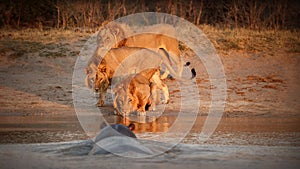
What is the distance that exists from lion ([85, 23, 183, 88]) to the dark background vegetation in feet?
14.0

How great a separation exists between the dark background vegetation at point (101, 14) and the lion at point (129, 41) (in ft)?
14.0

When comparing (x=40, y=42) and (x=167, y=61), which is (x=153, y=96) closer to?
(x=167, y=61)

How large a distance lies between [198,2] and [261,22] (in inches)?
159

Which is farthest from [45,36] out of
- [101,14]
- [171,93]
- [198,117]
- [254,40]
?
[198,117]

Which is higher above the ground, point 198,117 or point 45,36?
point 45,36

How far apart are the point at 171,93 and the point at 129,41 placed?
1.26 m

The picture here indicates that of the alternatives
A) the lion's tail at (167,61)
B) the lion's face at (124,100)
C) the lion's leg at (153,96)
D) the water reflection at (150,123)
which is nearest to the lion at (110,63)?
the lion's leg at (153,96)

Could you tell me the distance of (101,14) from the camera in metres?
18.1

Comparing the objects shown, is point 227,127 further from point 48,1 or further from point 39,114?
point 48,1

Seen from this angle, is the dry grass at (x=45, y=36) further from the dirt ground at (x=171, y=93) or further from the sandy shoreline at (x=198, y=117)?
the sandy shoreline at (x=198, y=117)

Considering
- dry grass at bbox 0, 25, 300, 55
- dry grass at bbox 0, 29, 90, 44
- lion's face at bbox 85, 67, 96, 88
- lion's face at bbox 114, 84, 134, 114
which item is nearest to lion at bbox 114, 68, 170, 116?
lion's face at bbox 114, 84, 134, 114

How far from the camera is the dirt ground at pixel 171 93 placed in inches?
368

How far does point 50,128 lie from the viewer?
386 inches

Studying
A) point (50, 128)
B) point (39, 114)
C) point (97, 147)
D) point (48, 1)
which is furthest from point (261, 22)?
point (97, 147)
